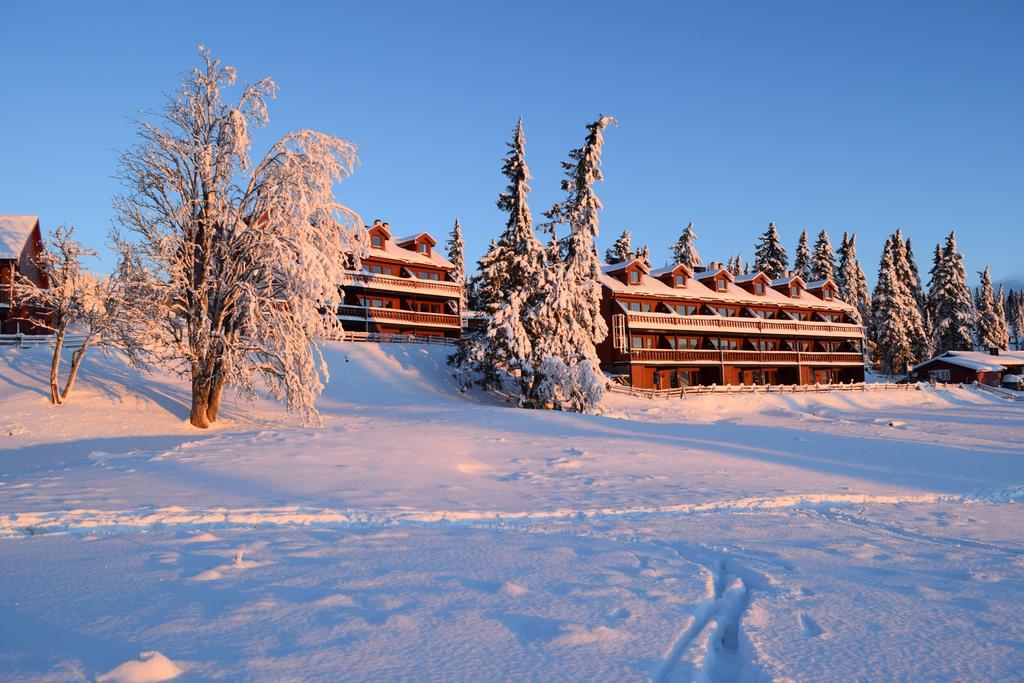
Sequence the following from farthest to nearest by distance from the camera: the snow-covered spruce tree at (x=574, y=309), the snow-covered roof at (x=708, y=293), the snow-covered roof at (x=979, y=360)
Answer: the snow-covered roof at (x=979, y=360) < the snow-covered roof at (x=708, y=293) < the snow-covered spruce tree at (x=574, y=309)

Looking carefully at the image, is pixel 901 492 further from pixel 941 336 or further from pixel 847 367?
pixel 941 336

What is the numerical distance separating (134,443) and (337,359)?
18442mm

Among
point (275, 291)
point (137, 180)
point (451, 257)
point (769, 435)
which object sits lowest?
point (769, 435)

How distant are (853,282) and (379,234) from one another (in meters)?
62.5

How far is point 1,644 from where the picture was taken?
4.25 meters

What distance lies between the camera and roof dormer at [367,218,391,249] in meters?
46.3

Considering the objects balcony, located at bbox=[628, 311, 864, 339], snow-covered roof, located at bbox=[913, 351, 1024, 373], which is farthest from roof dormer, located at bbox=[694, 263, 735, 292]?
snow-covered roof, located at bbox=[913, 351, 1024, 373]

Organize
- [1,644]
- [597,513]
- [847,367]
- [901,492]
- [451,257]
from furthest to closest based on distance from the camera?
[451,257], [847,367], [901,492], [597,513], [1,644]

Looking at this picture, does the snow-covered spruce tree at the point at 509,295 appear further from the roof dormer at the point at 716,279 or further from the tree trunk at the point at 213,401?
the roof dormer at the point at 716,279

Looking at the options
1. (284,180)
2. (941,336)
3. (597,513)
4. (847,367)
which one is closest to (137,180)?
(284,180)

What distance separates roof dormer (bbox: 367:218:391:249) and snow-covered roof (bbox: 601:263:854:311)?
16837mm

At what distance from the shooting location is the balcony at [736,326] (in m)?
46.8

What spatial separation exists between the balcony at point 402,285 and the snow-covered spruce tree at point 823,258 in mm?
54840

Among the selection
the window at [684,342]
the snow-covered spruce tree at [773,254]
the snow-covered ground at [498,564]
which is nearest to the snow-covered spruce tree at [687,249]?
the snow-covered spruce tree at [773,254]
